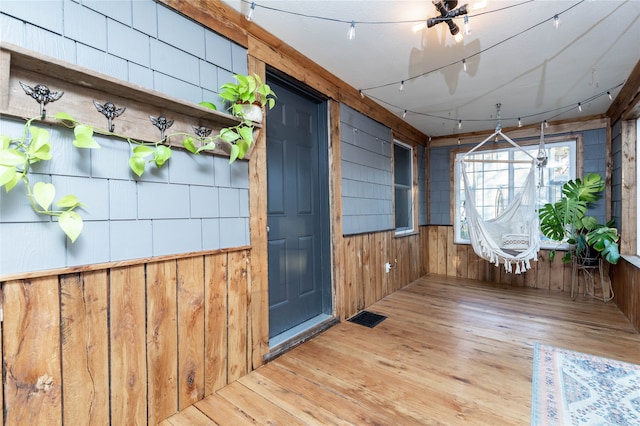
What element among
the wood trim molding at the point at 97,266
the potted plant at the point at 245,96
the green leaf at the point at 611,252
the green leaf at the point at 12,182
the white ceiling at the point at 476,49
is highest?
the white ceiling at the point at 476,49

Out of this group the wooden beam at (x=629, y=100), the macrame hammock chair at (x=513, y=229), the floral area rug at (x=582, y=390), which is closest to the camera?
the floral area rug at (x=582, y=390)

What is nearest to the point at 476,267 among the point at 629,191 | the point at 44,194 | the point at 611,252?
the point at 611,252

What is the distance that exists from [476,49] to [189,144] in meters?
2.06

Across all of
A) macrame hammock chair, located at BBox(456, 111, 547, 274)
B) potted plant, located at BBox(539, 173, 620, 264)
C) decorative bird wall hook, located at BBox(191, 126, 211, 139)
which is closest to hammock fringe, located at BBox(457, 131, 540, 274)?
macrame hammock chair, located at BBox(456, 111, 547, 274)

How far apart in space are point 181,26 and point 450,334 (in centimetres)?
284

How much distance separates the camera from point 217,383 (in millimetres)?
1695

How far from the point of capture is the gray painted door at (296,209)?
2.24m

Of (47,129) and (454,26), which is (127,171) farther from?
(454,26)

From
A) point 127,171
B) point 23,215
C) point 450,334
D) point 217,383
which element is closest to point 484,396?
point 450,334

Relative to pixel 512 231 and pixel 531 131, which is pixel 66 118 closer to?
pixel 512 231

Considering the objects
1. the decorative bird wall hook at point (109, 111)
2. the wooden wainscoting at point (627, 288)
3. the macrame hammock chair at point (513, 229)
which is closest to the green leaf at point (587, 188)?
the macrame hammock chair at point (513, 229)

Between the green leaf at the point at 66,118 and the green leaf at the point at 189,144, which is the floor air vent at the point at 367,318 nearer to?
the green leaf at the point at 189,144

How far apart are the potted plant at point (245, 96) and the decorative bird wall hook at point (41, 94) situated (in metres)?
0.73

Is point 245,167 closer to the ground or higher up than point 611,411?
higher up
